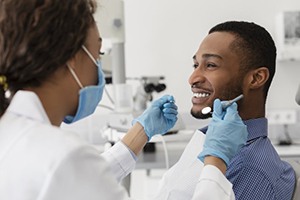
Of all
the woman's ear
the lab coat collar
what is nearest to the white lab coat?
the lab coat collar

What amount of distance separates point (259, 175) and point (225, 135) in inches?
5.5

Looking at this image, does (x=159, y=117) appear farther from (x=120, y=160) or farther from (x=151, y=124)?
(x=120, y=160)

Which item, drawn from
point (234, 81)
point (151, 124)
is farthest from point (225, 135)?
point (151, 124)

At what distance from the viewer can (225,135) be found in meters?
1.21

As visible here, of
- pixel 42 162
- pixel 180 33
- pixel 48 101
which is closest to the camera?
pixel 42 162

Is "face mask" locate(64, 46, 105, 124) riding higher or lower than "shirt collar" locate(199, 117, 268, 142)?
higher

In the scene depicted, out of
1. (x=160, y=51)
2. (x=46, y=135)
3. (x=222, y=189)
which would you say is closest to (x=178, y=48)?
(x=160, y=51)

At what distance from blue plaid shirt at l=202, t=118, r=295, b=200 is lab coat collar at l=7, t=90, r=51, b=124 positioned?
1.86ft

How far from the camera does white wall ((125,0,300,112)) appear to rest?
307 cm

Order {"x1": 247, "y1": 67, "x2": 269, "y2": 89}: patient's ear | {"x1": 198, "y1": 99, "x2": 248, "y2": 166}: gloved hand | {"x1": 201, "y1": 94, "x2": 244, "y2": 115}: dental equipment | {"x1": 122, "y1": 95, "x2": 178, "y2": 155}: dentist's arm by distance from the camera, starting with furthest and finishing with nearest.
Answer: {"x1": 122, "y1": 95, "x2": 178, "y2": 155}: dentist's arm
{"x1": 247, "y1": 67, "x2": 269, "y2": 89}: patient's ear
{"x1": 201, "y1": 94, "x2": 244, "y2": 115}: dental equipment
{"x1": 198, "y1": 99, "x2": 248, "y2": 166}: gloved hand

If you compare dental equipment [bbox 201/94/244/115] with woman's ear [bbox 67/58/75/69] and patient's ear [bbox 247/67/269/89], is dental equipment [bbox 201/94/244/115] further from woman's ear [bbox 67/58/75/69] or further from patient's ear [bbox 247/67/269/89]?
woman's ear [bbox 67/58/75/69]

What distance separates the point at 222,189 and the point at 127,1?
231cm

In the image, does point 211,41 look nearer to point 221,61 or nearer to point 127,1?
point 221,61

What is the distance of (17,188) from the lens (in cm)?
84
